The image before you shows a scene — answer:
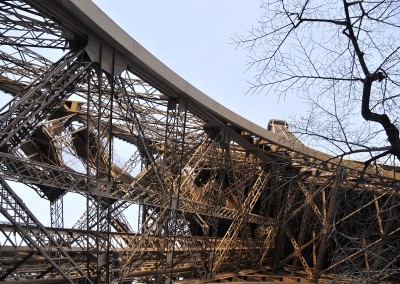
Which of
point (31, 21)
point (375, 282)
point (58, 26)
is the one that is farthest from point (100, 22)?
point (375, 282)

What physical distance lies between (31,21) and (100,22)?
5.79 feet

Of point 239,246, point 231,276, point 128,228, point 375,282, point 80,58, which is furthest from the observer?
point 128,228

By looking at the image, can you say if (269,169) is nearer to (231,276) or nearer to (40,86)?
(231,276)

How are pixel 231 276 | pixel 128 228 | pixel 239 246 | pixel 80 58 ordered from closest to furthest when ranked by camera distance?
pixel 80 58 < pixel 231 276 < pixel 239 246 < pixel 128 228

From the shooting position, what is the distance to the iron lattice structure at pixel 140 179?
11406 mm

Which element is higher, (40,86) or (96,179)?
(40,86)

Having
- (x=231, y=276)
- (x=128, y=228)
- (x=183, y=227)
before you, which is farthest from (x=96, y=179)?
(x=128, y=228)

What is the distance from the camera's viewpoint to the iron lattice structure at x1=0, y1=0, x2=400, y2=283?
11406 millimetres

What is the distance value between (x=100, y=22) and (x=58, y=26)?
0.98 metres

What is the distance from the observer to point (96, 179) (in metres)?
13.2

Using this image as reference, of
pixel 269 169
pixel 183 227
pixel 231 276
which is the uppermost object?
pixel 269 169

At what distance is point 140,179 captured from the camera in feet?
61.8

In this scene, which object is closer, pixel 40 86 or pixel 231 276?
pixel 40 86

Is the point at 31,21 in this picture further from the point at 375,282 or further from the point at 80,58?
the point at 375,282
